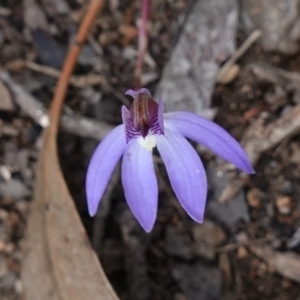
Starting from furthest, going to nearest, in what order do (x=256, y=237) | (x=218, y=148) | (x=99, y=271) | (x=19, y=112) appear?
(x=19, y=112) → (x=256, y=237) → (x=99, y=271) → (x=218, y=148)

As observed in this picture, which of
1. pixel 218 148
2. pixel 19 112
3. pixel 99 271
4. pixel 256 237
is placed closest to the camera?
pixel 218 148

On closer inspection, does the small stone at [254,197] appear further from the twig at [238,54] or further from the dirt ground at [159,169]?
the twig at [238,54]

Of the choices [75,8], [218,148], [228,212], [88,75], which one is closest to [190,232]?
[228,212]

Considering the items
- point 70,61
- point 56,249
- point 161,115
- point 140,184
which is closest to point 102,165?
point 140,184

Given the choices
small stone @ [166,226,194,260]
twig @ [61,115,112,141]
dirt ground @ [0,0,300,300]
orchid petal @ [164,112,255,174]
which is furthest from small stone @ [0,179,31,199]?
orchid petal @ [164,112,255,174]

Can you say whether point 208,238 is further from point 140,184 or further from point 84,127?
point 84,127

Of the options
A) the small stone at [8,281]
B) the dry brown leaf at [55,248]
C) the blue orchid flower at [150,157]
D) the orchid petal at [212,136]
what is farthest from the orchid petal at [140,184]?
the small stone at [8,281]

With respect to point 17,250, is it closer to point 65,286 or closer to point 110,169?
point 65,286
